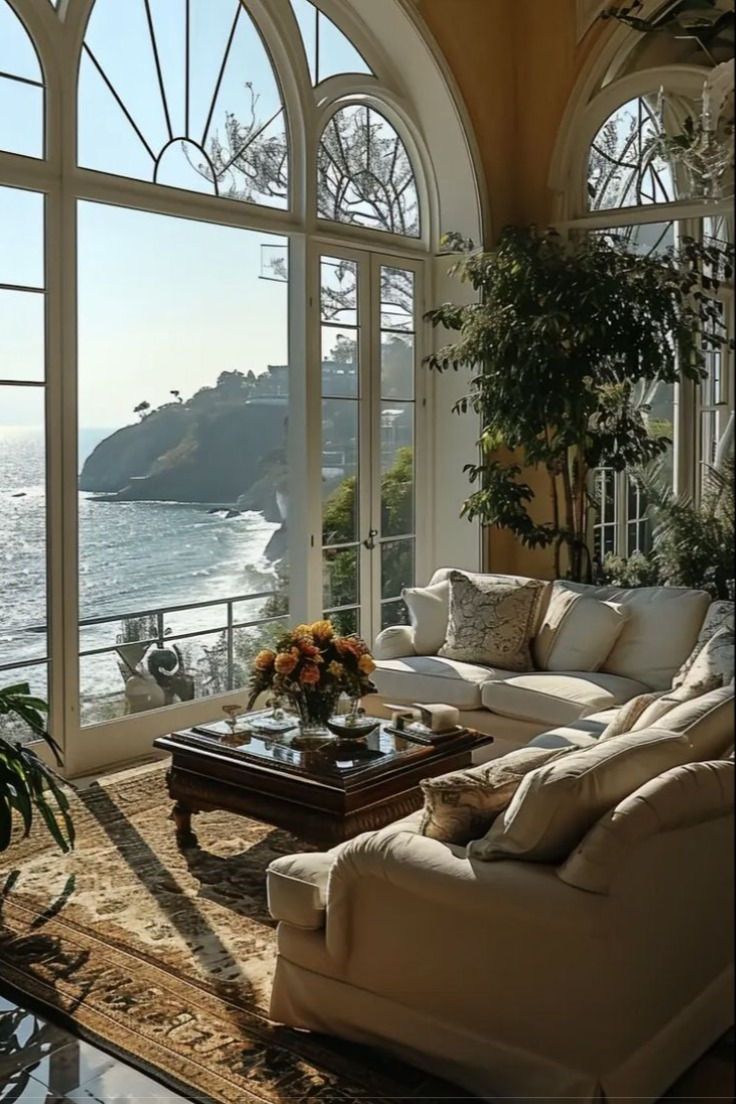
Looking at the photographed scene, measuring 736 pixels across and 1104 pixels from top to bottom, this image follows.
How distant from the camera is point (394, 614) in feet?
23.6

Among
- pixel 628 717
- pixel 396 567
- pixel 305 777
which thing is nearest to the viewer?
pixel 628 717

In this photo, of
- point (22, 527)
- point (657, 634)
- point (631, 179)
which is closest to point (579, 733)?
point (657, 634)

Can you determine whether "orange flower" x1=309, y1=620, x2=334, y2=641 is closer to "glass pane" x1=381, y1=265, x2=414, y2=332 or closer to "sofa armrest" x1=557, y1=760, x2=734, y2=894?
"sofa armrest" x1=557, y1=760, x2=734, y2=894

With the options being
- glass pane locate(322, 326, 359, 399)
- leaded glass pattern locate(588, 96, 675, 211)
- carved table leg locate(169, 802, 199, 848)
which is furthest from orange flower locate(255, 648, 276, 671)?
leaded glass pattern locate(588, 96, 675, 211)

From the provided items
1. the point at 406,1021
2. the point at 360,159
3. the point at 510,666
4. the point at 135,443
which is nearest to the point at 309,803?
the point at 406,1021

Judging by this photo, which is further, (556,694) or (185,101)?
(185,101)

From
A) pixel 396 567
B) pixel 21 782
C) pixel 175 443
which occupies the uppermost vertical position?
pixel 175 443

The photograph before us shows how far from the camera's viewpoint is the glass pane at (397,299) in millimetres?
7009

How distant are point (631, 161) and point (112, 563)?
3904 millimetres

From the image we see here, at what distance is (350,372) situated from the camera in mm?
6809

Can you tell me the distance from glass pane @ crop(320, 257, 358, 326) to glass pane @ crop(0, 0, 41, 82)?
1.97 meters

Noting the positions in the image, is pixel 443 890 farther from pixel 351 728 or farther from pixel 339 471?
pixel 339 471

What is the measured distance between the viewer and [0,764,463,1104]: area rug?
2.87 meters

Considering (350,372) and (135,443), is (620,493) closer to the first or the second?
(350,372)
